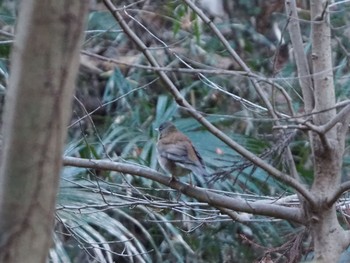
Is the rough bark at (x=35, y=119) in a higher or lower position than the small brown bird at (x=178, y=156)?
higher

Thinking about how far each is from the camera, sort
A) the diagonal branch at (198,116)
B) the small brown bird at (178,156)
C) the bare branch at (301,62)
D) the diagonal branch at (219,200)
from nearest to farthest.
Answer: the diagonal branch at (198,116) < the diagonal branch at (219,200) < the bare branch at (301,62) < the small brown bird at (178,156)

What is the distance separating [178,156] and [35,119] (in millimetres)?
2598

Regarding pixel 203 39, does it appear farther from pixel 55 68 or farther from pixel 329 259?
pixel 55 68

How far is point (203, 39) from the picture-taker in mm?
7418

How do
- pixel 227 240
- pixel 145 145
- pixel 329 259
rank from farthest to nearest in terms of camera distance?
1. pixel 227 240
2. pixel 145 145
3. pixel 329 259

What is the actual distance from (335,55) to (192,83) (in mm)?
1128

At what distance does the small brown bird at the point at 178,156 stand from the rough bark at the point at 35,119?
224cm

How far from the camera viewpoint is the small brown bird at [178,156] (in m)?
4.27

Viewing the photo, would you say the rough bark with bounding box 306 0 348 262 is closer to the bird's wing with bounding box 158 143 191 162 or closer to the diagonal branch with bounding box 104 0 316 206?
the diagonal branch with bounding box 104 0 316 206

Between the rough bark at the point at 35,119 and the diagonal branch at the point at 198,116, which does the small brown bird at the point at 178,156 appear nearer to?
the diagonal branch at the point at 198,116

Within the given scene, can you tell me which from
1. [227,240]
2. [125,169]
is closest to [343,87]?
[227,240]

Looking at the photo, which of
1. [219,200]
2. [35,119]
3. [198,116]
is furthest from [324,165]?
[35,119]

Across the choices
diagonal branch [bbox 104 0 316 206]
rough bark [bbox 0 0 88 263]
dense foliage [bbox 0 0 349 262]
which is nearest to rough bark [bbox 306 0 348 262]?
diagonal branch [bbox 104 0 316 206]

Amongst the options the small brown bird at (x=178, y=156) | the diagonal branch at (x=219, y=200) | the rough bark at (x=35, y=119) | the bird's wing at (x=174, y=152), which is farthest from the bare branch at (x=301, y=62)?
the rough bark at (x=35, y=119)
